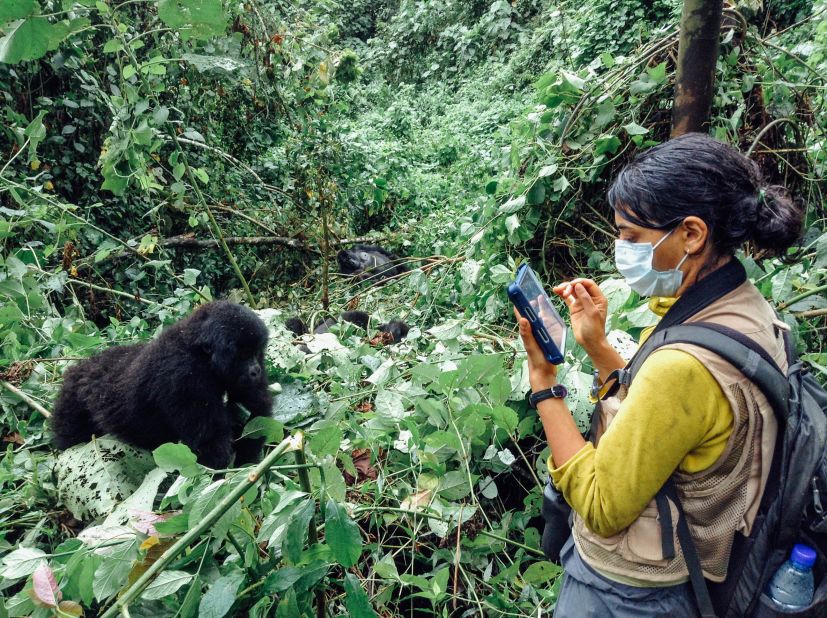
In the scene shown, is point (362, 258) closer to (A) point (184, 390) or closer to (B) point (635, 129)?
(B) point (635, 129)

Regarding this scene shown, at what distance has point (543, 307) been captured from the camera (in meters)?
1.72

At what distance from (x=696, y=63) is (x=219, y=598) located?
2732 mm

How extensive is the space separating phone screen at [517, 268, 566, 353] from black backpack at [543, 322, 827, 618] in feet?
1.26

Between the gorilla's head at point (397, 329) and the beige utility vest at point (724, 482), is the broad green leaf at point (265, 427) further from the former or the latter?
the gorilla's head at point (397, 329)

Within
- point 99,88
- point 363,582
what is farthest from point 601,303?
point 99,88

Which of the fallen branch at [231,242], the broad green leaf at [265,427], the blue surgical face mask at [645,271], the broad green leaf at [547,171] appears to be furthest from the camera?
the fallen branch at [231,242]

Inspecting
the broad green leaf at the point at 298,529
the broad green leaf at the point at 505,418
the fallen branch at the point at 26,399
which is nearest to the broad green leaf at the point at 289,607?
the broad green leaf at the point at 298,529

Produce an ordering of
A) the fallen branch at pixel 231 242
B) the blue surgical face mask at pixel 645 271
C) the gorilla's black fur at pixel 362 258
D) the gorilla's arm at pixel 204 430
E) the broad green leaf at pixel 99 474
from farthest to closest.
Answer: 1. the gorilla's black fur at pixel 362 258
2. the fallen branch at pixel 231 242
3. the gorilla's arm at pixel 204 430
4. the broad green leaf at pixel 99 474
5. the blue surgical face mask at pixel 645 271

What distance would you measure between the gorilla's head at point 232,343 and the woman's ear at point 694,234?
200 cm

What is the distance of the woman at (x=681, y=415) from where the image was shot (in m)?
1.20

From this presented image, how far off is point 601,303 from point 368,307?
4.20 metres

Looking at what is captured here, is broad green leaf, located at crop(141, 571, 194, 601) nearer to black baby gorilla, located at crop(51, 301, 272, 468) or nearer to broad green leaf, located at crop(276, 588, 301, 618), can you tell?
broad green leaf, located at crop(276, 588, 301, 618)

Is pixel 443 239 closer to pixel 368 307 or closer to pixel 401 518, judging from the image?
pixel 368 307

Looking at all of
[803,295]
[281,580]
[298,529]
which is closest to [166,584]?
[281,580]
